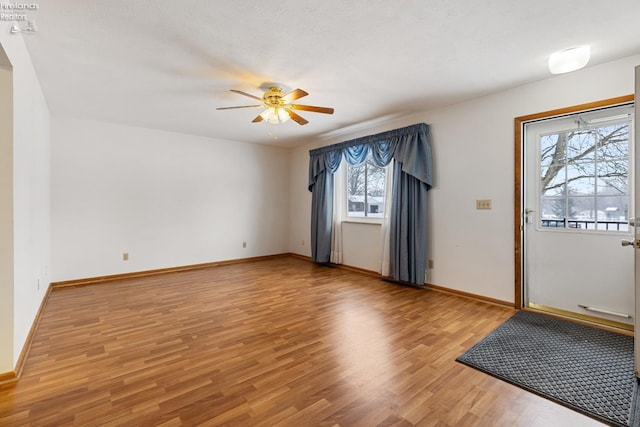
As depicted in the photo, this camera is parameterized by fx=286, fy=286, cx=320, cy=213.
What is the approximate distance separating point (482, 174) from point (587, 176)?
0.89 meters

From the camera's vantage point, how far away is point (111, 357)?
81.7 inches

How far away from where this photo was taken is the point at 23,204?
6.89 feet

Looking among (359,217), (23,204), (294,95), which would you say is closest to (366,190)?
(359,217)

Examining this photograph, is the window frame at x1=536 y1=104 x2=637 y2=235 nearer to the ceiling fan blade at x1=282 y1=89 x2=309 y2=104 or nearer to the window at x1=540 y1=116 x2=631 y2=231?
the window at x1=540 y1=116 x2=631 y2=231

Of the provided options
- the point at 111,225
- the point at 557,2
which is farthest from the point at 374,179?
the point at 111,225

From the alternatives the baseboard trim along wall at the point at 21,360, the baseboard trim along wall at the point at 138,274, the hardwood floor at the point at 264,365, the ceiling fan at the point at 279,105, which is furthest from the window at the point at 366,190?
the baseboard trim along wall at the point at 21,360

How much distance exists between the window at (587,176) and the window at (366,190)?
80.3 inches

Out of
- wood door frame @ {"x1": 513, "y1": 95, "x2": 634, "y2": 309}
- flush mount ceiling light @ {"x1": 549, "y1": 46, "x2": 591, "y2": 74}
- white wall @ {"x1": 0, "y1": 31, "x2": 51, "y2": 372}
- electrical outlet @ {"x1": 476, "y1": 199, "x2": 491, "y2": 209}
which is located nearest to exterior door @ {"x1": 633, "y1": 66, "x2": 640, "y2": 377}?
flush mount ceiling light @ {"x1": 549, "y1": 46, "x2": 591, "y2": 74}

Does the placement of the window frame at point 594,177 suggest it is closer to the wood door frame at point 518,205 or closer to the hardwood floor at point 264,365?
the wood door frame at point 518,205

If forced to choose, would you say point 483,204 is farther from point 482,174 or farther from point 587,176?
point 587,176

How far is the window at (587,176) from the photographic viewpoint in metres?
2.52

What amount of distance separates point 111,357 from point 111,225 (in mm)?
2857

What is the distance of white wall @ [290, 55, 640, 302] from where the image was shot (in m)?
2.74

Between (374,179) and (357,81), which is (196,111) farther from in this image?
(374,179)
